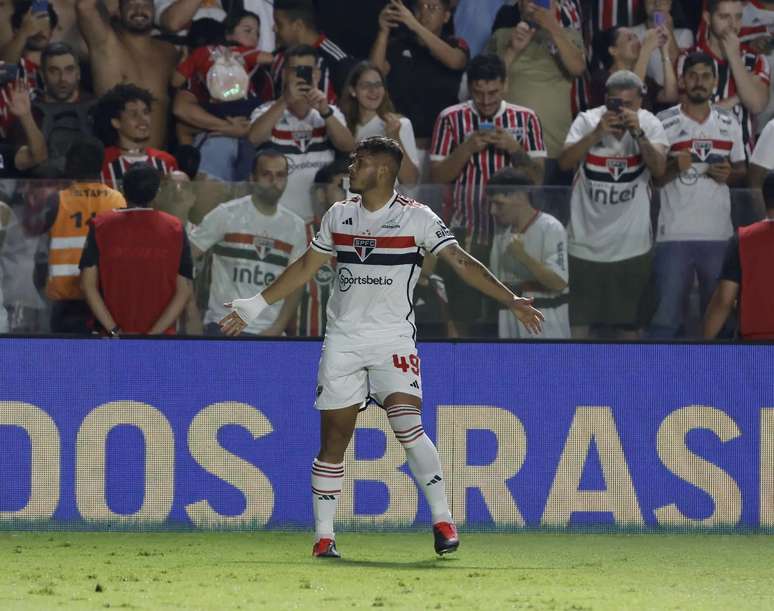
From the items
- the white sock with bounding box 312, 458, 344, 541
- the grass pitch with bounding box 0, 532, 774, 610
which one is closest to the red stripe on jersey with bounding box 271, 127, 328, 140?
the grass pitch with bounding box 0, 532, 774, 610

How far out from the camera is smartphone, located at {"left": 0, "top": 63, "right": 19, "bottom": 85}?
40.2ft

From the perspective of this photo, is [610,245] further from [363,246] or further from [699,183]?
[363,246]

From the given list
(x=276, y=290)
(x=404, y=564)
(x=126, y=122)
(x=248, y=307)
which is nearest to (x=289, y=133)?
(x=126, y=122)

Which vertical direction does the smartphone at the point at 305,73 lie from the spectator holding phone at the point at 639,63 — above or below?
below

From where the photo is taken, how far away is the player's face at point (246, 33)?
1323 cm

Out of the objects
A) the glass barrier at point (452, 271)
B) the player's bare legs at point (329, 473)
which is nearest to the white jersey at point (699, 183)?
the glass barrier at point (452, 271)

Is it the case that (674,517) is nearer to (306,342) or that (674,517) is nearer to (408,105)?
(306,342)

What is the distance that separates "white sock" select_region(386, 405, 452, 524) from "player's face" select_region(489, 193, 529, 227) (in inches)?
85.7

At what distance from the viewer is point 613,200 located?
10773 millimetres

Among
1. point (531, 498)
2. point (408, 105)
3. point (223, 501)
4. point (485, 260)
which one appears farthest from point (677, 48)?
point (223, 501)

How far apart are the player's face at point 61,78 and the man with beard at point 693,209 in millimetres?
4498

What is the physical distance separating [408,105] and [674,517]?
14.7ft

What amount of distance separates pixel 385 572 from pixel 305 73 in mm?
5399

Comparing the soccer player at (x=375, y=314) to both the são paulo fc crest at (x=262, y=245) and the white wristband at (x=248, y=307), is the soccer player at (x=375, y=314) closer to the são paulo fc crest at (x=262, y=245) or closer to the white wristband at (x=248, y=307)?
the white wristband at (x=248, y=307)
